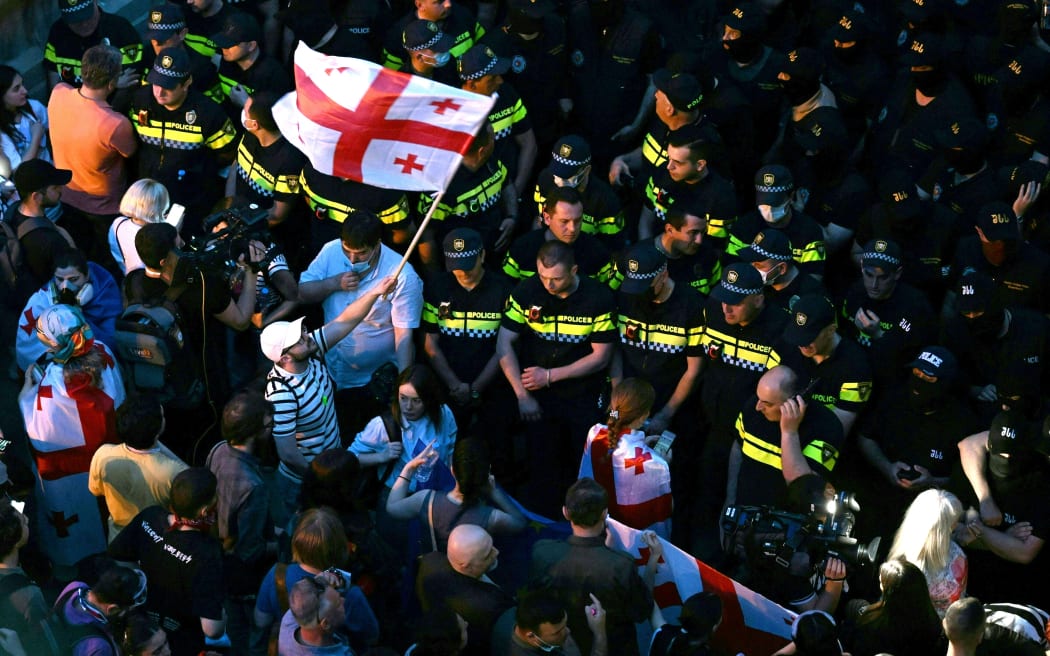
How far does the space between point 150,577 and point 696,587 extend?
266 cm

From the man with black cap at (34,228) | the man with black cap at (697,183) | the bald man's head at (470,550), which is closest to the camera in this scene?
the bald man's head at (470,550)

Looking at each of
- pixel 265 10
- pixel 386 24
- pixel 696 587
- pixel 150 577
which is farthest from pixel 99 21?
pixel 696 587

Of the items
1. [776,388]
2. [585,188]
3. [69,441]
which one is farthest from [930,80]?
[69,441]

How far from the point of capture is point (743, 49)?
1141 centimetres

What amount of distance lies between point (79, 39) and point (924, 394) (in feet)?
21.9

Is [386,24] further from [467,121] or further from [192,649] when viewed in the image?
[192,649]

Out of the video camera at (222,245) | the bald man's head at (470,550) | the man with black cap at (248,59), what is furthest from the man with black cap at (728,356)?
the man with black cap at (248,59)

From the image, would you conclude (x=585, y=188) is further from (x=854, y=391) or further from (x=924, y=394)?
(x=924, y=394)

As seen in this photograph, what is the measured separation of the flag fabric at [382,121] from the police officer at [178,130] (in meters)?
2.07

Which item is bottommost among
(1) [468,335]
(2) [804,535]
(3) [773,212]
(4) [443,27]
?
(1) [468,335]

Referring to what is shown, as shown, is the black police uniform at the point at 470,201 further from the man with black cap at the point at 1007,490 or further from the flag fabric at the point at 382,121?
the man with black cap at the point at 1007,490

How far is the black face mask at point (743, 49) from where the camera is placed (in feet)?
37.3

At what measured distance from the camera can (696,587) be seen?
7.36 metres

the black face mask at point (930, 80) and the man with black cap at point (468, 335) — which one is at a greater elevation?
the black face mask at point (930, 80)
